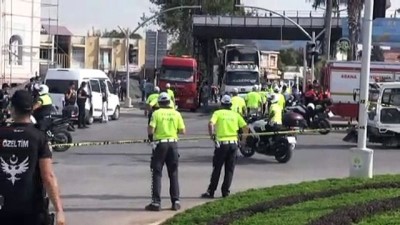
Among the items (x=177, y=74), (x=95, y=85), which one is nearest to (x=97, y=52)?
(x=177, y=74)

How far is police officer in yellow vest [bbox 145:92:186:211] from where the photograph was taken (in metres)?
12.2

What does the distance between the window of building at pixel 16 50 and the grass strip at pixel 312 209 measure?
43.8 m

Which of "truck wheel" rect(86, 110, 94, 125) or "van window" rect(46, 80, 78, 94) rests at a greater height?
"van window" rect(46, 80, 78, 94)

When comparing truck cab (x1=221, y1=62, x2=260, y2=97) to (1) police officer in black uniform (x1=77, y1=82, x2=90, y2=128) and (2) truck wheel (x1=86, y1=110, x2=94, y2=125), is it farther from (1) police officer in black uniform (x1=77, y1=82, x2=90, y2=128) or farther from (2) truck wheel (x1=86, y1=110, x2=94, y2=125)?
(1) police officer in black uniform (x1=77, y1=82, x2=90, y2=128)

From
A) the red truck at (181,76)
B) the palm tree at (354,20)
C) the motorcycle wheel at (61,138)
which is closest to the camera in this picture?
the motorcycle wheel at (61,138)

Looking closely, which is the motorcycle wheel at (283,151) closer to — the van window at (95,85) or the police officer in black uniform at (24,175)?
the police officer in black uniform at (24,175)

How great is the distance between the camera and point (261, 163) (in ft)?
62.2

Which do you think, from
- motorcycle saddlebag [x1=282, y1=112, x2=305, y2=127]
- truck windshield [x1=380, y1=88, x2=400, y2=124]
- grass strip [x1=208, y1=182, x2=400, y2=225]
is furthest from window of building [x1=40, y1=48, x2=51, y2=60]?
grass strip [x1=208, y1=182, x2=400, y2=225]

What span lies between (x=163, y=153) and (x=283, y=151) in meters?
7.32

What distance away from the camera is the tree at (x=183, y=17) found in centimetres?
7519

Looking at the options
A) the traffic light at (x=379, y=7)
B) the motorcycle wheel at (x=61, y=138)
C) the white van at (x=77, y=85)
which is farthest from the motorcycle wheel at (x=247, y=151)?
the white van at (x=77, y=85)

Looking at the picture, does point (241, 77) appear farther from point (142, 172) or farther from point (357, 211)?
point (357, 211)

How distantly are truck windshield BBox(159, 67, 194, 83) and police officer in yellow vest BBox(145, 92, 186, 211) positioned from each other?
34254mm

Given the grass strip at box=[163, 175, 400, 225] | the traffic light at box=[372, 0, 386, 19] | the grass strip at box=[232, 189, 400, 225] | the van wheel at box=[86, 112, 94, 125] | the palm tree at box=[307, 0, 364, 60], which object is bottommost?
the van wheel at box=[86, 112, 94, 125]
